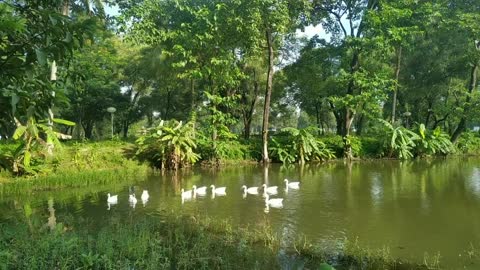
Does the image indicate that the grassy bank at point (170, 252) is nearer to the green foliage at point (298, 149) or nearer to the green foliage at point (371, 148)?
the green foliage at point (298, 149)

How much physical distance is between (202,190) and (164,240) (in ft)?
20.8

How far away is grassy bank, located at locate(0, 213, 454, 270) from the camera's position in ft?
21.1

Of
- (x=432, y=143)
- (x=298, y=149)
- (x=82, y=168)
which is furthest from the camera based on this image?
(x=432, y=143)

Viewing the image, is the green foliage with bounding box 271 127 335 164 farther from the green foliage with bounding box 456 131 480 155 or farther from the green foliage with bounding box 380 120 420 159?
the green foliage with bounding box 456 131 480 155

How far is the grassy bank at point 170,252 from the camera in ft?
21.1

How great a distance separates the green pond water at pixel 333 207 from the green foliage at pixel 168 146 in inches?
70.9

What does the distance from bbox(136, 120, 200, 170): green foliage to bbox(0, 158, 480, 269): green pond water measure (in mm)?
1801

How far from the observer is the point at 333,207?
42.0 feet

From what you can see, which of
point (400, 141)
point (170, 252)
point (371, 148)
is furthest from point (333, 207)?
point (371, 148)

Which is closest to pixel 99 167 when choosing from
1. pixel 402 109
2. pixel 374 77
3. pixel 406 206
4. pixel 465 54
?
pixel 406 206

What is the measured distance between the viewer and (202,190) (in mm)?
15117

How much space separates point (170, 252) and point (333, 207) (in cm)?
621

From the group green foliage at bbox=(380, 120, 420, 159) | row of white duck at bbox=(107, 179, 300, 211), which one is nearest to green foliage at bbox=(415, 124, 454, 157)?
green foliage at bbox=(380, 120, 420, 159)

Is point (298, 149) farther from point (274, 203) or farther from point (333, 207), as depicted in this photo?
point (333, 207)
